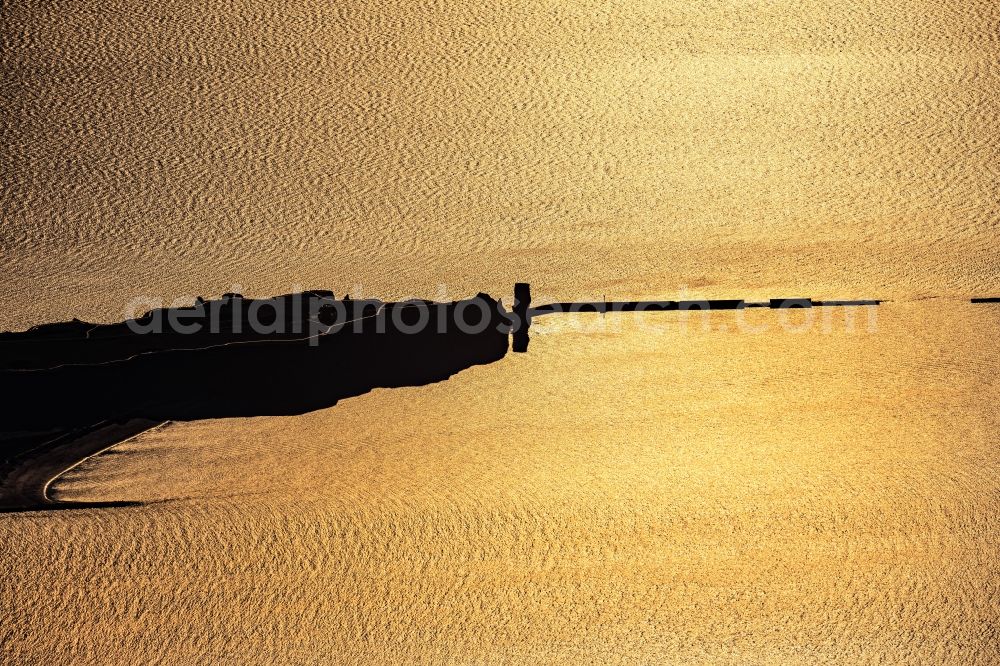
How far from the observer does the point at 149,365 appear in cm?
422

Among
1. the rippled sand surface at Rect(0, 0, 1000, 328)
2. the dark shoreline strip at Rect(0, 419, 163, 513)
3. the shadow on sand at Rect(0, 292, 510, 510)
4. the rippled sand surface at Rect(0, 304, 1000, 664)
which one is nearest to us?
the rippled sand surface at Rect(0, 304, 1000, 664)

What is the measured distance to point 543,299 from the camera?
471 centimetres

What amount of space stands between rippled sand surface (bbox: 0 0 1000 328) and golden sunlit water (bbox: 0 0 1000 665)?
0.09 ft

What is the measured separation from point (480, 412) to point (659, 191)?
2.37 m

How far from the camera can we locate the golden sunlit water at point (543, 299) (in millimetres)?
3303

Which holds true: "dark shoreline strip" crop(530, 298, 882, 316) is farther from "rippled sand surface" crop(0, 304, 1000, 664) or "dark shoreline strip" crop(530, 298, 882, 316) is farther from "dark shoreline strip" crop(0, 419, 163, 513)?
"dark shoreline strip" crop(0, 419, 163, 513)

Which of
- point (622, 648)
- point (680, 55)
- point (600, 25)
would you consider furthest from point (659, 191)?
point (622, 648)

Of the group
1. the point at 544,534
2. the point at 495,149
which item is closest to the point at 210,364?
the point at 544,534

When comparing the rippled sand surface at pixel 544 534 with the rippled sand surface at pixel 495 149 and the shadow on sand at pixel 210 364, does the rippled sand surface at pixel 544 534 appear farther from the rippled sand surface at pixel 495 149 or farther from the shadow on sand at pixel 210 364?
the rippled sand surface at pixel 495 149

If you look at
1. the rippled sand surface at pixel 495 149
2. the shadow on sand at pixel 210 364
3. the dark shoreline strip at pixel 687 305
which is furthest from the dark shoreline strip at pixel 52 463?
the dark shoreline strip at pixel 687 305

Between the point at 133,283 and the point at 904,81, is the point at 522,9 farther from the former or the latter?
the point at 133,283

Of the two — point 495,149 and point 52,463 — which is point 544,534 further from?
point 495,149

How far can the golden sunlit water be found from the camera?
3.30m

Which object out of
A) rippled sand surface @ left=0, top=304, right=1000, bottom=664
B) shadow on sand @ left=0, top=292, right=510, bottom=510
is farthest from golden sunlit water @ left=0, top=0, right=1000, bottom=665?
shadow on sand @ left=0, top=292, right=510, bottom=510
